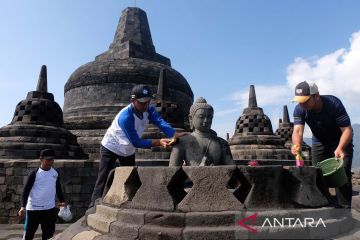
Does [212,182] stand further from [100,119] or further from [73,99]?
[73,99]

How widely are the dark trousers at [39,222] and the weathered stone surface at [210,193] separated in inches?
83.2

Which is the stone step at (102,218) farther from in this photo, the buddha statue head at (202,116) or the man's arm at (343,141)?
the man's arm at (343,141)

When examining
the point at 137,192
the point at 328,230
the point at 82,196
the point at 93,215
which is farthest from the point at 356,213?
the point at 82,196

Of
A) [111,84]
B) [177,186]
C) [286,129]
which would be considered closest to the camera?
[177,186]

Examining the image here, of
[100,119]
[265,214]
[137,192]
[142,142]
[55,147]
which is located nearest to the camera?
[265,214]

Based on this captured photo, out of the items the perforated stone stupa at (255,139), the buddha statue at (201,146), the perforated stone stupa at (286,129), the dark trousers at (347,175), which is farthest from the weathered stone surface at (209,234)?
the perforated stone stupa at (286,129)

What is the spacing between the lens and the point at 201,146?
3166mm

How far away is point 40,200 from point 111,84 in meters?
15.7

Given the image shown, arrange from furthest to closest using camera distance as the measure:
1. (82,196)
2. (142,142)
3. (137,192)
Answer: (82,196), (142,142), (137,192)

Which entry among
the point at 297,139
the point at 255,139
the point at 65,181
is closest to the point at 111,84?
the point at 255,139

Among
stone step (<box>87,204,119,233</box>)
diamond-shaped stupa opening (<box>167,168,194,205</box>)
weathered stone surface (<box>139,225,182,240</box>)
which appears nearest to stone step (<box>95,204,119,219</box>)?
stone step (<box>87,204,119,233</box>)

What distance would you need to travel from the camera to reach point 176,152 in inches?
123

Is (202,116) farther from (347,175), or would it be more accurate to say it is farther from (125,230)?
(347,175)

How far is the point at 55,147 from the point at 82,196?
269 centimetres
